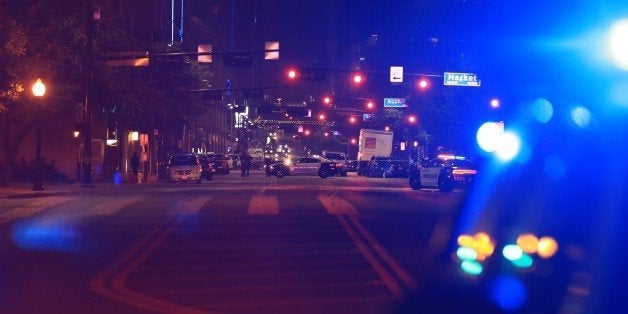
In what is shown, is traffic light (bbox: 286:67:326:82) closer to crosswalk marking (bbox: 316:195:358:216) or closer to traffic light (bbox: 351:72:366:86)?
traffic light (bbox: 351:72:366:86)

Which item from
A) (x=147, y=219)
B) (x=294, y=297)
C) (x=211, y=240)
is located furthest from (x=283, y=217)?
(x=294, y=297)

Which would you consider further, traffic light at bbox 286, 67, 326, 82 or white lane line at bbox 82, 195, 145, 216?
traffic light at bbox 286, 67, 326, 82

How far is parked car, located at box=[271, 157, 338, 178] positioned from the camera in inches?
2613

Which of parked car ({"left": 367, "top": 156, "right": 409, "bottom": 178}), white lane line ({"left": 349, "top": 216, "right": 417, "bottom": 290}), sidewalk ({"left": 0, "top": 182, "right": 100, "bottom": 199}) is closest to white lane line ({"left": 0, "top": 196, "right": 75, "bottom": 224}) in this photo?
sidewalk ({"left": 0, "top": 182, "right": 100, "bottom": 199})

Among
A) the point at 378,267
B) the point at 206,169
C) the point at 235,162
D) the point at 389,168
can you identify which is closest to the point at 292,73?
the point at 206,169

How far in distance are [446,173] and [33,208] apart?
18.3 meters

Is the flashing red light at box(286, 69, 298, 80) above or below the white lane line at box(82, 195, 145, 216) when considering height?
above

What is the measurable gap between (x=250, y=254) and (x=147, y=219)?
7.98m

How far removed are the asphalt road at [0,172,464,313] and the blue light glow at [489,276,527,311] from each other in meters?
0.81

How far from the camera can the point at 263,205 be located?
27.7 meters

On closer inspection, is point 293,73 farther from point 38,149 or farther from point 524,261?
point 524,261

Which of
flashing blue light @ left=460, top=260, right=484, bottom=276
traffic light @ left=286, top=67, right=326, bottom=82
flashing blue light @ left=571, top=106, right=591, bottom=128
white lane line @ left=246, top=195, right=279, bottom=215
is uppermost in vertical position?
traffic light @ left=286, top=67, right=326, bottom=82

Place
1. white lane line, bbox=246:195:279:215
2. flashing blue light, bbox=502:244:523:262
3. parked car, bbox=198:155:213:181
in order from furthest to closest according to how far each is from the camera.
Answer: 1. parked car, bbox=198:155:213:181
2. white lane line, bbox=246:195:279:215
3. flashing blue light, bbox=502:244:523:262

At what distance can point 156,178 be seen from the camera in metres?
58.9
